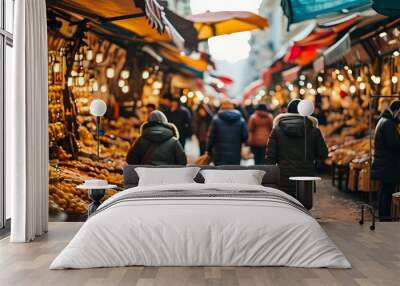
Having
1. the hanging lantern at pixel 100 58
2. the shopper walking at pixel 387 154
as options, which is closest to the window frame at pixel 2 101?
the hanging lantern at pixel 100 58

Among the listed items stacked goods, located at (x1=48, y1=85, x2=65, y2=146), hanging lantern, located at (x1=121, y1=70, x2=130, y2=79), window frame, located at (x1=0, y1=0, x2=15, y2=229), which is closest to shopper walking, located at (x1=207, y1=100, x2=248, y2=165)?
hanging lantern, located at (x1=121, y1=70, x2=130, y2=79)

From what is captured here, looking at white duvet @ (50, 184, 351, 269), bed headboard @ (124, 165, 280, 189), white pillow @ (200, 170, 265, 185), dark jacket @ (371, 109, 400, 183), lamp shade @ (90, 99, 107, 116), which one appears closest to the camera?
white duvet @ (50, 184, 351, 269)

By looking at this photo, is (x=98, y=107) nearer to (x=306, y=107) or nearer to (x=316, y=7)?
(x=306, y=107)

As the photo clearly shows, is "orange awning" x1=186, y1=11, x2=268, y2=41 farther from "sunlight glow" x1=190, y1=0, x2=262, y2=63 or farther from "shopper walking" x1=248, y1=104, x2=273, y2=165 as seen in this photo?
"shopper walking" x1=248, y1=104, x2=273, y2=165

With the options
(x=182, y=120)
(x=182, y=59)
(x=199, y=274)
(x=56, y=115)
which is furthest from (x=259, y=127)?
(x=199, y=274)

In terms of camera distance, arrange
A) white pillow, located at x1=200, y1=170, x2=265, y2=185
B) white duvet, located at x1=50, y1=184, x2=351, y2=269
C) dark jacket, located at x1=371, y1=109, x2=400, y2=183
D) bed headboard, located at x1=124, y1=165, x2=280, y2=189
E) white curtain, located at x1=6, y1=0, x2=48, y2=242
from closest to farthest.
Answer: white duvet, located at x1=50, y1=184, x2=351, y2=269 → white curtain, located at x1=6, y1=0, x2=48, y2=242 → white pillow, located at x1=200, y1=170, x2=265, y2=185 → bed headboard, located at x1=124, y1=165, x2=280, y2=189 → dark jacket, located at x1=371, y1=109, x2=400, y2=183

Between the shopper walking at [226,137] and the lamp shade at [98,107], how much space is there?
4.91 ft

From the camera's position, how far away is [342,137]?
827 centimetres

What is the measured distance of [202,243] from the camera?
203 inches

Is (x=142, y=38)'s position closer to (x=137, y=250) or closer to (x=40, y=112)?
(x=40, y=112)

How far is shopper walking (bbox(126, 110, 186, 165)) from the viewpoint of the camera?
8336mm

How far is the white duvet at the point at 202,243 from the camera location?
511 cm

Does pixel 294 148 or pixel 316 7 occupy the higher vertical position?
pixel 316 7

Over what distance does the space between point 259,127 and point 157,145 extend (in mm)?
1431
